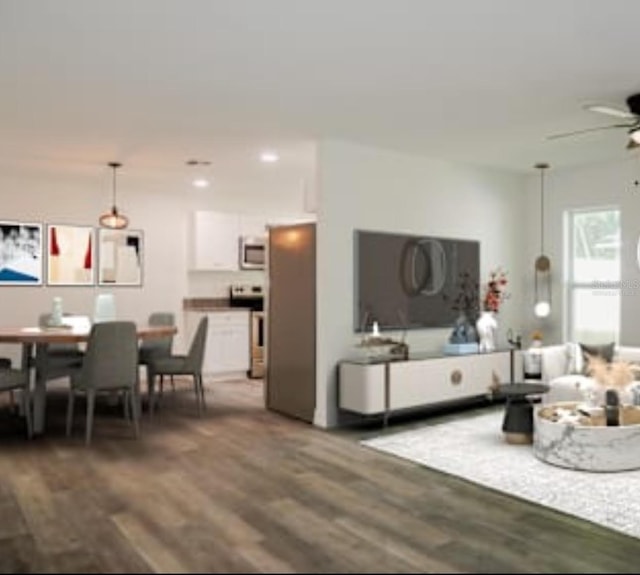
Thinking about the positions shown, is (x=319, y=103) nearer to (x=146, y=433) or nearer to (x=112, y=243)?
(x=146, y=433)

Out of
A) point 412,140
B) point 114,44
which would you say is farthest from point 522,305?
point 114,44

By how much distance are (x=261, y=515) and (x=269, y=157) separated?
3.70 meters

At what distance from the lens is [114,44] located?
3.22 m

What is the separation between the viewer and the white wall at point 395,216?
213 inches

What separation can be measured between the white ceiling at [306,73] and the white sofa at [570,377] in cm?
194

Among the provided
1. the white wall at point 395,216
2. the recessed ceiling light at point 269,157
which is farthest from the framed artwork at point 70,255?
the white wall at point 395,216

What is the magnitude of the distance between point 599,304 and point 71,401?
5376mm

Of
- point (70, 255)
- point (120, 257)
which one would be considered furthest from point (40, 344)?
point (120, 257)

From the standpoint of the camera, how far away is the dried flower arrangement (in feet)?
21.9

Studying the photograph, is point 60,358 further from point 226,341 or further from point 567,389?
point 567,389

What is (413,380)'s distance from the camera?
547 centimetres

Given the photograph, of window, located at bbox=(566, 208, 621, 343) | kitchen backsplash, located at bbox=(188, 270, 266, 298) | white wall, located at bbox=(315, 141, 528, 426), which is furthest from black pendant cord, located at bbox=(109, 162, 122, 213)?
window, located at bbox=(566, 208, 621, 343)

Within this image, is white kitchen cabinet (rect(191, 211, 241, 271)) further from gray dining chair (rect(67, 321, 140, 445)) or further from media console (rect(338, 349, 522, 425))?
media console (rect(338, 349, 522, 425))

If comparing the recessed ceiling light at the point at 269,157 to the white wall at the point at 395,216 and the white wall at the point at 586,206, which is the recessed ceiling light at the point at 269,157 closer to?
the white wall at the point at 395,216
